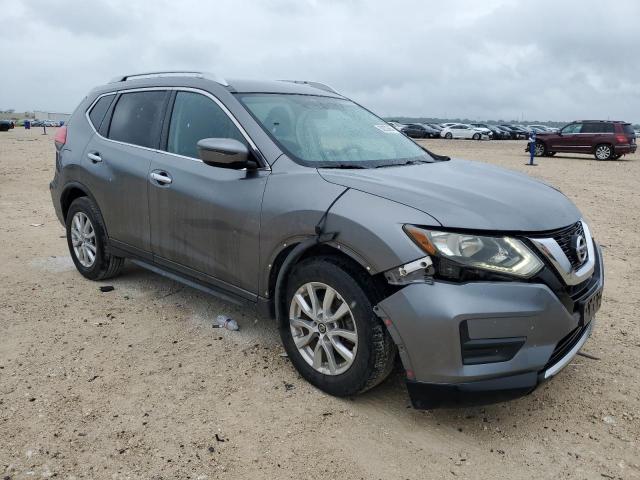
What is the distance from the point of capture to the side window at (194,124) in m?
3.67

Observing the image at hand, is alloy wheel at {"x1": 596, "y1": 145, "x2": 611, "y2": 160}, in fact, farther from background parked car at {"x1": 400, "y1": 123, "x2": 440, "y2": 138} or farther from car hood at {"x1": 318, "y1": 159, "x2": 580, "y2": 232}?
background parked car at {"x1": 400, "y1": 123, "x2": 440, "y2": 138}

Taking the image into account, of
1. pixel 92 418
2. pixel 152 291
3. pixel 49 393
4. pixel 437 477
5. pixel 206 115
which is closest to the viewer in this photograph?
pixel 437 477

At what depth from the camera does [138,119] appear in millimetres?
4418

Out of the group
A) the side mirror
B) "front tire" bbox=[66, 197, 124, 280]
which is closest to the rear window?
"front tire" bbox=[66, 197, 124, 280]

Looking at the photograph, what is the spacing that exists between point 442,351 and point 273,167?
4.86ft

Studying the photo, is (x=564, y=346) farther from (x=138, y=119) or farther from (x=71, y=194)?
(x=71, y=194)

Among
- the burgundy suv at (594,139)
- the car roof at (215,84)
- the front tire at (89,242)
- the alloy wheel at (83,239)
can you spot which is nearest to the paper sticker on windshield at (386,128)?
the car roof at (215,84)

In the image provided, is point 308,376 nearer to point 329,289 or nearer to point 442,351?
point 329,289

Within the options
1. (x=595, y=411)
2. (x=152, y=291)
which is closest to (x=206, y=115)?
(x=152, y=291)

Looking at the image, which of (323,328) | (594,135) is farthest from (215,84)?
(594,135)

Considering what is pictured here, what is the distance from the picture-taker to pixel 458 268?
2584 millimetres

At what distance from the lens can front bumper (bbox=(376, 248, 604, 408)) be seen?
8.30 feet

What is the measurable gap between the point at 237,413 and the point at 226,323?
123 centimetres

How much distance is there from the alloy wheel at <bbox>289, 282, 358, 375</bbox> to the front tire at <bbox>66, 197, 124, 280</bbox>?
7.76ft
